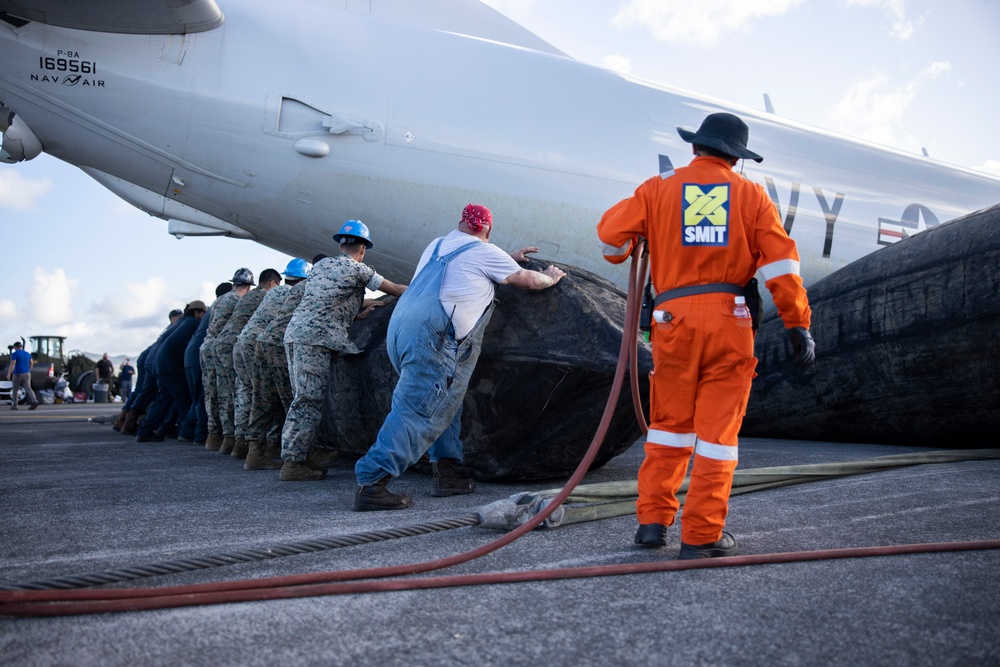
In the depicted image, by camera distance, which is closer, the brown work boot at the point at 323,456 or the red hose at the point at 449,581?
the red hose at the point at 449,581

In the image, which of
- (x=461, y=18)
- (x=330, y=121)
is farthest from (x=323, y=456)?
(x=461, y=18)

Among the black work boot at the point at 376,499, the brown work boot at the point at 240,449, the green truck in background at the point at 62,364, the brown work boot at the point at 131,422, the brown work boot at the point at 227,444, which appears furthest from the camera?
the green truck in background at the point at 62,364

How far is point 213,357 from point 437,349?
4.33 meters

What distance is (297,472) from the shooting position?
541 centimetres

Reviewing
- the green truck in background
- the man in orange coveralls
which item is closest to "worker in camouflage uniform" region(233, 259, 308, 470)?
the man in orange coveralls

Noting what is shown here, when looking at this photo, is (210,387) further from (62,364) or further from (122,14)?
(62,364)

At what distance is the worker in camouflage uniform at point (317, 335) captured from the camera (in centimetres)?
539

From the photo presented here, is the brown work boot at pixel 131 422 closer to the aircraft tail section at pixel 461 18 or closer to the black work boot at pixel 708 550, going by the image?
the aircraft tail section at pixel 461 18

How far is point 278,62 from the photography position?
271 inches

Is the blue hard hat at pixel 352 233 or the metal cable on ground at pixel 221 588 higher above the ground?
the blue hard hat at pixel 352 233

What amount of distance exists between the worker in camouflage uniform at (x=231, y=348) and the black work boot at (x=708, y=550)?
220 inches

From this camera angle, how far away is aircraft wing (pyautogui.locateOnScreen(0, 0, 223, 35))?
241 inches

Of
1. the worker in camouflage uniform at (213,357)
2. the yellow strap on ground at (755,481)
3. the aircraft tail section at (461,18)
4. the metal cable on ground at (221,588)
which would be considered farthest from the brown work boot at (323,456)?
the aircraft tail section at (461,18)

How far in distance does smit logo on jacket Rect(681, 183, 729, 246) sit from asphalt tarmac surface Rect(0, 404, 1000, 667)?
4.13 feet
